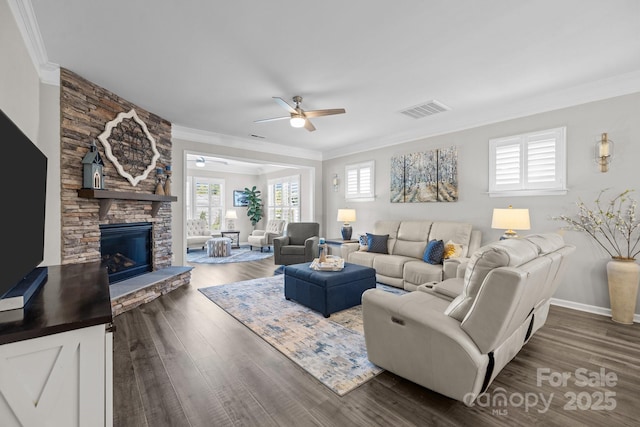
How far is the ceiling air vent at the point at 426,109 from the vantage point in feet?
13.1

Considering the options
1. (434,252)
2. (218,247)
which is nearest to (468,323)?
(434,252)

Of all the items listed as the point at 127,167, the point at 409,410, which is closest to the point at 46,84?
the point at 127,167

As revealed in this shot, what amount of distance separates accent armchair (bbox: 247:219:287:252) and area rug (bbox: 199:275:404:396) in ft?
12.4

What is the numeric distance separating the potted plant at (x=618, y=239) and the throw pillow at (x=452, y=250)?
1320 millimetres

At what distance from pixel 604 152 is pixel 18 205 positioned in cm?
517

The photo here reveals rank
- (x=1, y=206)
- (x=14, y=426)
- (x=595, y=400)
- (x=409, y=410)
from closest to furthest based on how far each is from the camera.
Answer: (x=14, y=426) < (x=1, y=206) < (x=409, y=410) < (x=595, y=400)

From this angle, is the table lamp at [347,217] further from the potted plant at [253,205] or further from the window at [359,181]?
the potted plant at [253,205]

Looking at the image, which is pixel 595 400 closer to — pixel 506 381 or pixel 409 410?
pixel 506 381

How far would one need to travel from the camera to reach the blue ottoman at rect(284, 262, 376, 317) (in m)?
3.26

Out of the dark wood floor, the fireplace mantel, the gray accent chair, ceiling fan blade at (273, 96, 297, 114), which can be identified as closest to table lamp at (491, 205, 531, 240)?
the dark wood floor

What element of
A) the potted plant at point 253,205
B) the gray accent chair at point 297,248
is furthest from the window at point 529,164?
the potted plant at point 253,205

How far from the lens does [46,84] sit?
297 centimetres

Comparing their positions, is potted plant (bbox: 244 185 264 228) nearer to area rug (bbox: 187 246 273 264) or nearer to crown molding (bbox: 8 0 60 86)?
area rug (bbox: 187 246 273 264)

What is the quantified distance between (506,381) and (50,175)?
4616mm
